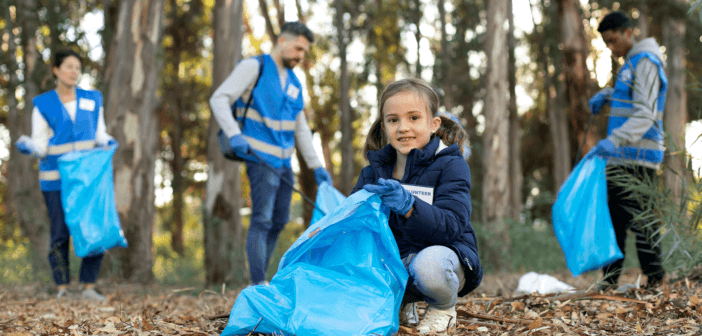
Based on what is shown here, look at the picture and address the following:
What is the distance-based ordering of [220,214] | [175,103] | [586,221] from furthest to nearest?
1. [175,103]
2. [220,214]
3. [586,221]

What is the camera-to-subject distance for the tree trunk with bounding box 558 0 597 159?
6.96 metres

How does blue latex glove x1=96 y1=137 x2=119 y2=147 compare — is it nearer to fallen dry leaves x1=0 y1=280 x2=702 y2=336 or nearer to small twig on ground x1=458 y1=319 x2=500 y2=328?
fallen dry leaves x1=0 y1=280 x2=702 y2=336

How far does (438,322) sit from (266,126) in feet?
6.47

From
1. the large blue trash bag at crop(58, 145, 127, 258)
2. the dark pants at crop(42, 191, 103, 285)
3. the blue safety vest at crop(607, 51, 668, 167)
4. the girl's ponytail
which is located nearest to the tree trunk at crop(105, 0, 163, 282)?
the dark pants at crop(42, 191, 103, 285)

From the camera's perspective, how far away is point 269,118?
3.75 metres

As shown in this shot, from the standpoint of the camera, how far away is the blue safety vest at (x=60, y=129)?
13.4ft

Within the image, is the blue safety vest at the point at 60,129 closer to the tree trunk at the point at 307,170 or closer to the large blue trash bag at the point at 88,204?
the large blue trash bag at the point at 88,204

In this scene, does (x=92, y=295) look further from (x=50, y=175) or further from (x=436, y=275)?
(x=436, y=275)

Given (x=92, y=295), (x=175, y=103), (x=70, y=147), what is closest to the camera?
(x=92, y=295)

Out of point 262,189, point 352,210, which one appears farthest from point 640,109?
point 262,189

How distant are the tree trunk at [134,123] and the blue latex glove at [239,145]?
3.07 meters

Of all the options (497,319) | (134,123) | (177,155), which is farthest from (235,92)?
(177,155)

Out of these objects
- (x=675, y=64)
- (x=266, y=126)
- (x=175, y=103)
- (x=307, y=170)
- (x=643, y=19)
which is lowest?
(x=307, y=170)

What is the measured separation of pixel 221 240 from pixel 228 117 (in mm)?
3628
